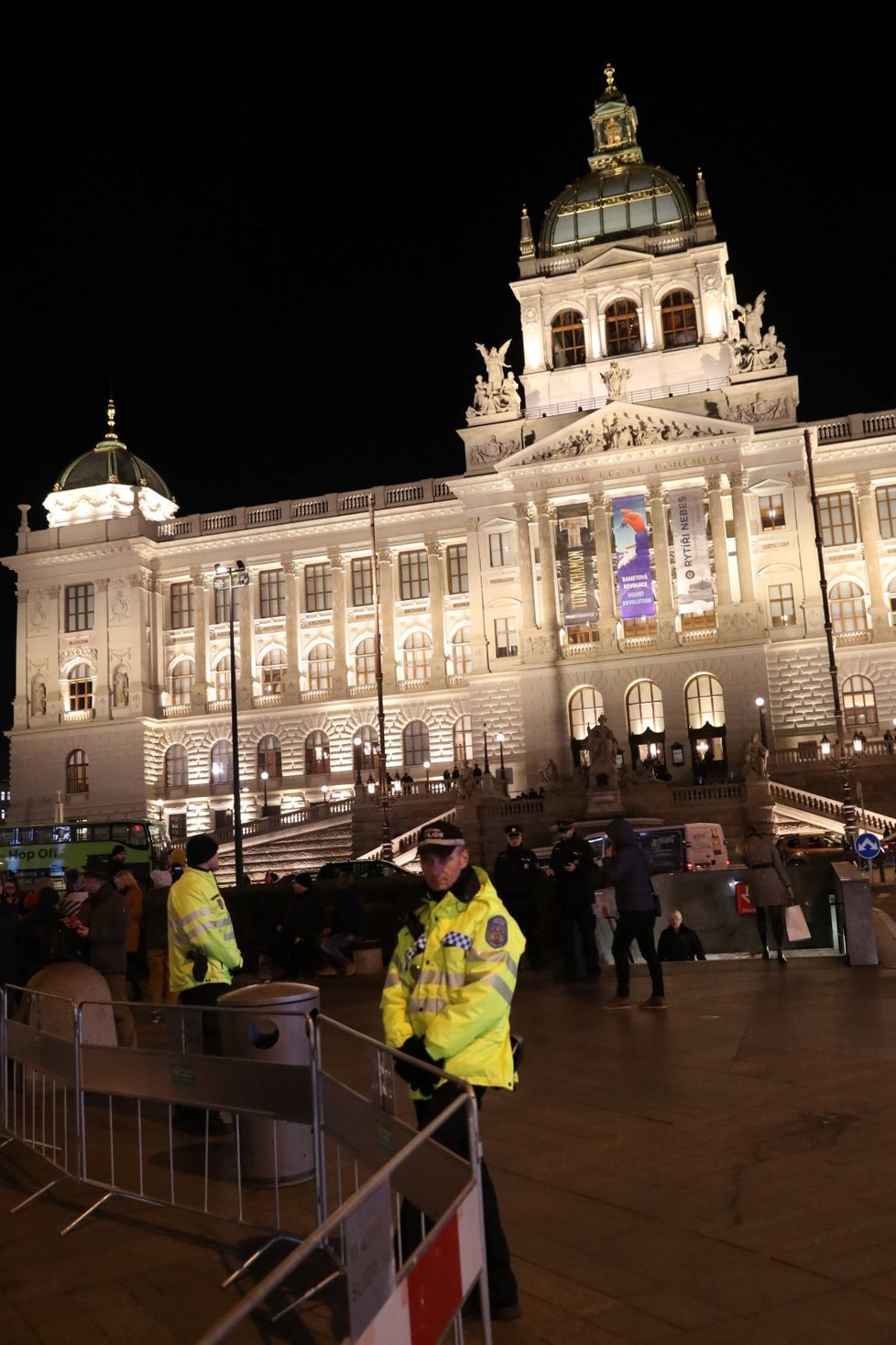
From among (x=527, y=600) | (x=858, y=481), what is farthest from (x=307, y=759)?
(x=858, y=481)

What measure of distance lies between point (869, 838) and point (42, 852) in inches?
1096

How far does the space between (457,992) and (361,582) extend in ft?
183

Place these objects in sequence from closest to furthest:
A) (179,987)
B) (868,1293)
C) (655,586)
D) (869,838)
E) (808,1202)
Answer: (868,1293) → (808,1202) → (179,987) → (869,838) → (655,586)

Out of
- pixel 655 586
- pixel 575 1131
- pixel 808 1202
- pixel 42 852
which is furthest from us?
pixel 655 586

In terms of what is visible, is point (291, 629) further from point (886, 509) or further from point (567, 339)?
point (886, 509)

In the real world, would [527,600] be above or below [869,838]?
above


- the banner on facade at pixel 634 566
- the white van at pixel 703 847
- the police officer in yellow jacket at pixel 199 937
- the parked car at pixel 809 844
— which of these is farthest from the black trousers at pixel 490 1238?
the banner on facade at pixel 634 566

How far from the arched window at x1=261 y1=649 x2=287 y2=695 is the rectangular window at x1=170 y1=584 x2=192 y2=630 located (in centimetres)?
462

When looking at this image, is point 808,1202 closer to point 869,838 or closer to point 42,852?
point 869,838

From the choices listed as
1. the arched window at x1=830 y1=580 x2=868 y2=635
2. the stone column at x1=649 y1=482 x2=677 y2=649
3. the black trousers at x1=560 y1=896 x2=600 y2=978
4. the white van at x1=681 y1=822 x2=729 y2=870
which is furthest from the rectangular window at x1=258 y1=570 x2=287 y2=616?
the black trousers at x1=560 y1=896 x2=600 y2=978

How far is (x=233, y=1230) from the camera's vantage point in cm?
654

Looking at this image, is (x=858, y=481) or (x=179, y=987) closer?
(x=179, y=987)

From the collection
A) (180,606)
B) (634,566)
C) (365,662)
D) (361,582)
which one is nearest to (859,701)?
(634,566)

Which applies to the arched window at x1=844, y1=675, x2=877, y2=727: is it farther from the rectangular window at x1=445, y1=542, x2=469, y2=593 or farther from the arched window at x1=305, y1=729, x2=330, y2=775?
the arched window at x1=305, y1=729, x2=330, y2=775
